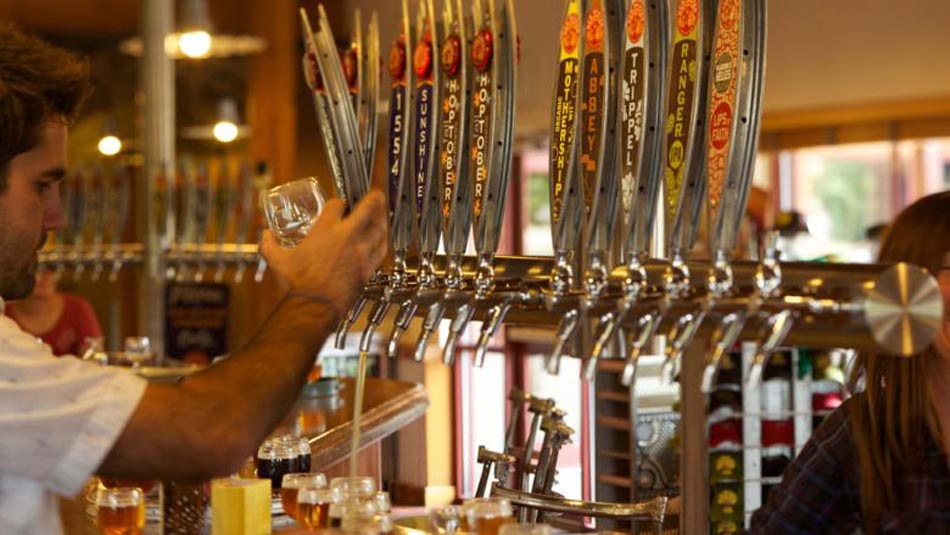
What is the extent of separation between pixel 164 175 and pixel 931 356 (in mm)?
4663

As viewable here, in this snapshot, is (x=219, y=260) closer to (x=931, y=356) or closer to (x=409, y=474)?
(x=409, y=474)

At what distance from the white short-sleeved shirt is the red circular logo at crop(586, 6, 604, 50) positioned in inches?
32.5

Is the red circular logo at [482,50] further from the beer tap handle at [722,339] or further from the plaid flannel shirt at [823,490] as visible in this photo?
the plaid flannel shirt at [823,490]

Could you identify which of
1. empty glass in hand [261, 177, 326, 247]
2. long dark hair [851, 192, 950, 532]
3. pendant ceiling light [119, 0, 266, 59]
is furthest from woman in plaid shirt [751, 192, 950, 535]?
pendant ceiling light [119, 0, 266, 59]

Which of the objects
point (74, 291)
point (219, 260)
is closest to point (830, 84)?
point (219, 260)

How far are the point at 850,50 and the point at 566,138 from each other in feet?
17.8

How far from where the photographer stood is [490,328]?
212 centimetres

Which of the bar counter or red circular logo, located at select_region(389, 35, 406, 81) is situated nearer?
red circular logo, located at select_region(389, 35, 406, 81)

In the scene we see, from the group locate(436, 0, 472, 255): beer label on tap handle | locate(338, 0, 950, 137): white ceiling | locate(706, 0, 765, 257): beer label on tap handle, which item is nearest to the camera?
locate(706, 0, 765, 257): beer label on tap handle

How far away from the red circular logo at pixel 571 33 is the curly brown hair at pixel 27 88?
73 cm

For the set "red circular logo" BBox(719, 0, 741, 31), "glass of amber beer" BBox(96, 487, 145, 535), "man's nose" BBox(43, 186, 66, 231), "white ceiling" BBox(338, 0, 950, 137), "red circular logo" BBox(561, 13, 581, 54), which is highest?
"white ceiling" BBox(338, 0, 950, 137)

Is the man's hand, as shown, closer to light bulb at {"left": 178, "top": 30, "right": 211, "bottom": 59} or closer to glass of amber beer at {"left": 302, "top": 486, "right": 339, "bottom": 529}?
glass of amber beer at {"left": 302, "top": 486, "right": 339, "bottom": 529}

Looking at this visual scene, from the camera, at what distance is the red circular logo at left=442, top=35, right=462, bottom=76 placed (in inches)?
94.3

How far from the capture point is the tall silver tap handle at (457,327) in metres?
2.16
